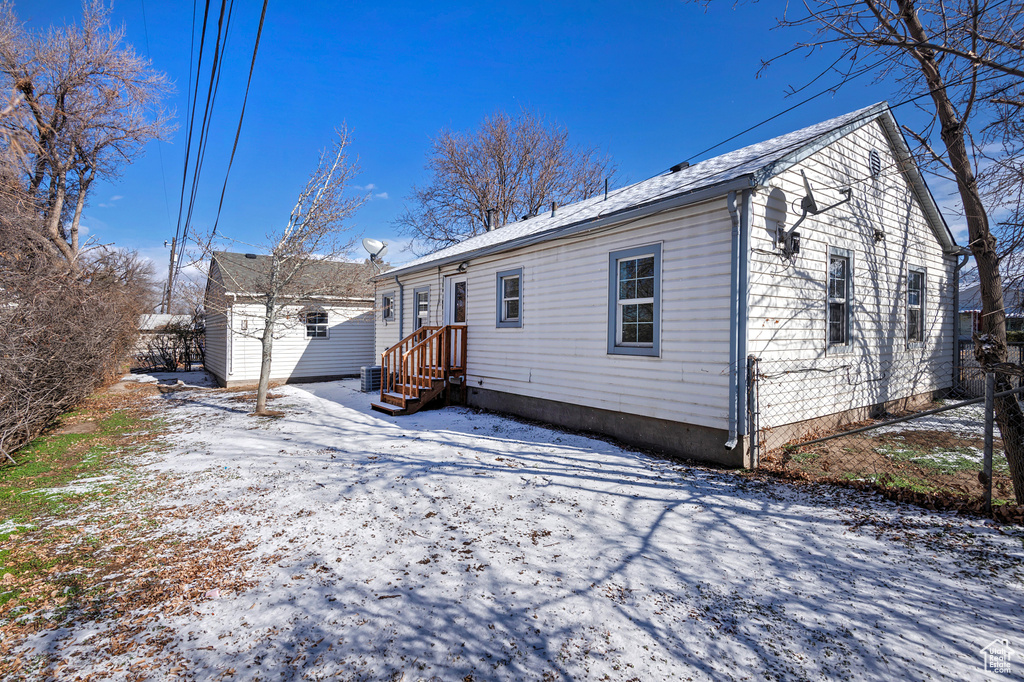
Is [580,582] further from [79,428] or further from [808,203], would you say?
[79,428]

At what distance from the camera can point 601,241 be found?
7.50 meters

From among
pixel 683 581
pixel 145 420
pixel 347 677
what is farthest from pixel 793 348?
pixel 145 420

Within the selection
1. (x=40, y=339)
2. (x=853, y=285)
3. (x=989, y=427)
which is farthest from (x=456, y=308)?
(x=989, y=427)

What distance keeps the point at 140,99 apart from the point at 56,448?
46.2ft

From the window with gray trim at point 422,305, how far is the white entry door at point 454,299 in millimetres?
1113

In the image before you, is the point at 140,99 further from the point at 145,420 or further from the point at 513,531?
the point at 513,531

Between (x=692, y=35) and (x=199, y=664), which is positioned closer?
(x=199, y=664)

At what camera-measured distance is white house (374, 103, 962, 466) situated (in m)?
5.82

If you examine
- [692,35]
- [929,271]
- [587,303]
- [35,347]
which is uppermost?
[692,35]

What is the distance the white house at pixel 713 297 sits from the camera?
229 inches

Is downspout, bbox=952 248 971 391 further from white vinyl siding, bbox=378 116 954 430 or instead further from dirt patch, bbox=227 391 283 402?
dirt patch, bbox=227 391 283 402

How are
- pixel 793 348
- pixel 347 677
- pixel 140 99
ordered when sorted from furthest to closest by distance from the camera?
1. pixel 140 99
2. pixel 793 348
3. pixel 347 677

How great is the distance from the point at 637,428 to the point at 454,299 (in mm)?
6184

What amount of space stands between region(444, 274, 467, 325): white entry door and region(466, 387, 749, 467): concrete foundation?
2.55 metres
